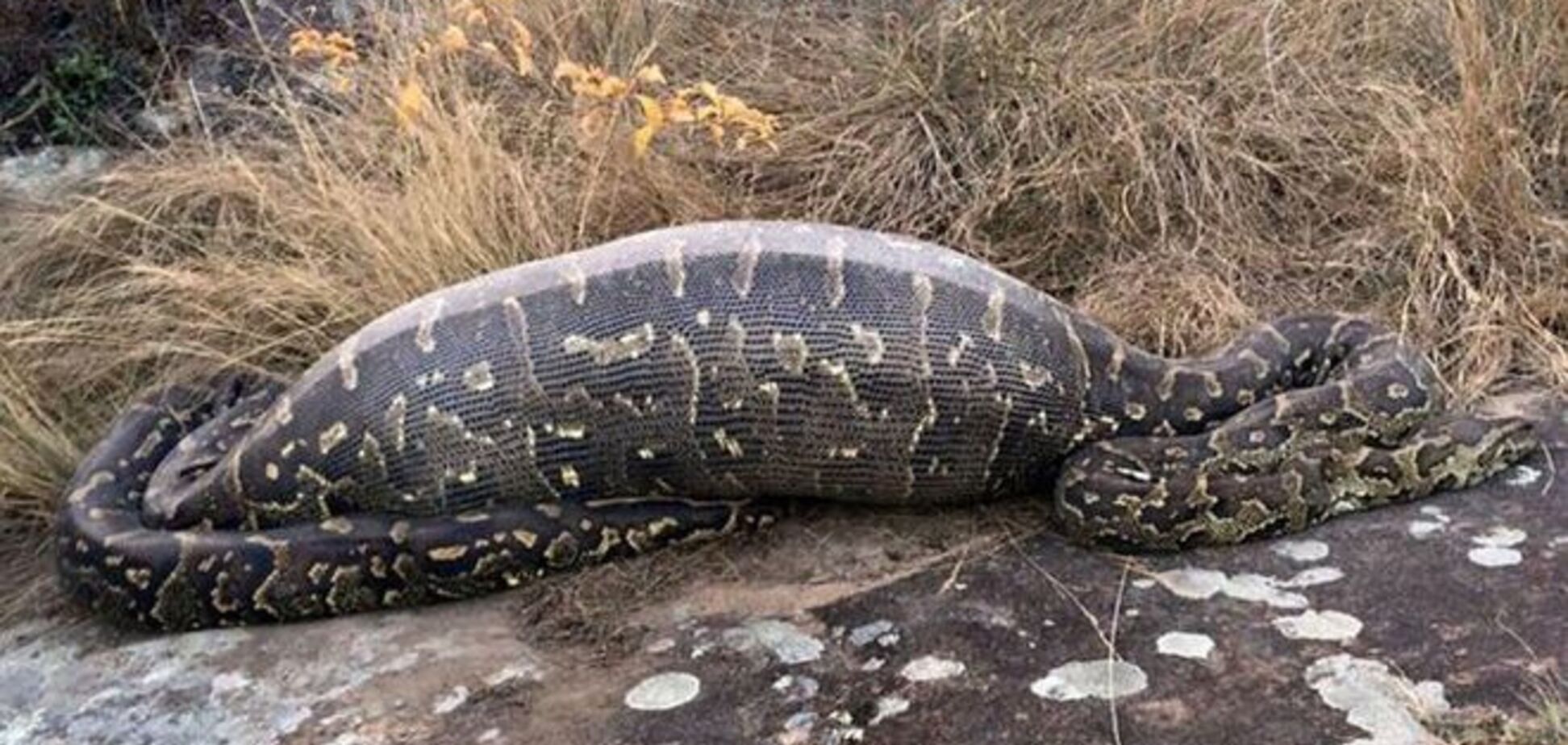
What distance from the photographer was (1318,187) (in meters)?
6.75

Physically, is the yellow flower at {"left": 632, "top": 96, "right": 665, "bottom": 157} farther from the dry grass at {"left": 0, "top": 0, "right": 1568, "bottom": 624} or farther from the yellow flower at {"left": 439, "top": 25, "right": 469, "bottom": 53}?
the yellow flower at {"left": 439, "top": 25, "right": 469, "bottom": 53}

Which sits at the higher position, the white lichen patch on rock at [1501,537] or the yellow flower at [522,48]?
the yellow flower at [522,48]

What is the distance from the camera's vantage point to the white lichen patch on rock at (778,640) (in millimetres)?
4574

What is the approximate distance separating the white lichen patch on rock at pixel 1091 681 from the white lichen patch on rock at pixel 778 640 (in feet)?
1.92

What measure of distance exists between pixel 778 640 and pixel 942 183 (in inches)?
105

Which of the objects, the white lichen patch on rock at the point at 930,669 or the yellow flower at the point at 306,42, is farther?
the yellow flower at the point at 306,42

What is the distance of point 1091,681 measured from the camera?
4.34 metres

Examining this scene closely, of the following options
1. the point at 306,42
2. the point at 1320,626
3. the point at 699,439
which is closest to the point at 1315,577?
the point at 1320,626

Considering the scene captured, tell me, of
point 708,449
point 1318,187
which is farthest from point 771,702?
point 1318,187

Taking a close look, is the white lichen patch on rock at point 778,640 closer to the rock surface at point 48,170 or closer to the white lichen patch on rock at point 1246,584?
the white lichen patch on rock at point 1246,584

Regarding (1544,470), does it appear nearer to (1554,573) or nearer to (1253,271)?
(1554,573)

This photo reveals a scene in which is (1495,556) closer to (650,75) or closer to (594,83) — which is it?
(650,75)

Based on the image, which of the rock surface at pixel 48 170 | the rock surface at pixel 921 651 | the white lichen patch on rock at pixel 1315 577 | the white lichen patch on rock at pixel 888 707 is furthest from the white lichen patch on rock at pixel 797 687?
the rock surface at pixel 48 170

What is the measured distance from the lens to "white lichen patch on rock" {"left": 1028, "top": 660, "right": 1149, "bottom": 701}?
169 inches
